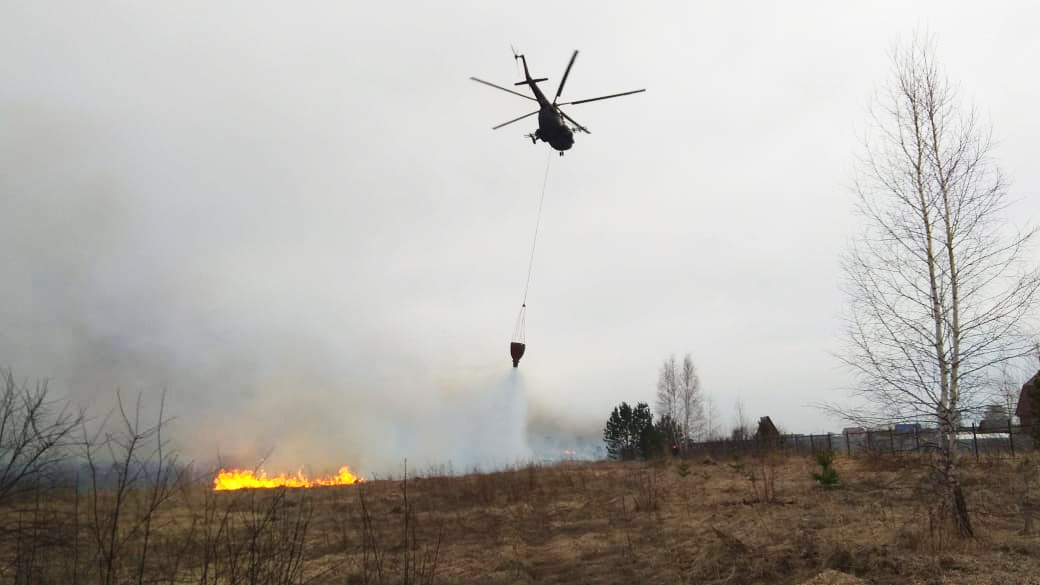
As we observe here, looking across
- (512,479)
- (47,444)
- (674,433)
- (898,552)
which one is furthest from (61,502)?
(674,433)

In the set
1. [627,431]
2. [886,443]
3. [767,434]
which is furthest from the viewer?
[627,431]

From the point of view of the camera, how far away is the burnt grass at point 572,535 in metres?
5.11

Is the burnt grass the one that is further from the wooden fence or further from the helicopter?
the helicopter

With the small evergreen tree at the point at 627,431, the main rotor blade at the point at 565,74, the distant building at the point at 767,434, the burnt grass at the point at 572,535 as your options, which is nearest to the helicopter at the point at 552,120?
the main rotor blade at the point at 565,74

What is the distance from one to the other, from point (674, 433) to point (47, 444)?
56.6 m

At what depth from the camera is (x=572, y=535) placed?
14.0 metres

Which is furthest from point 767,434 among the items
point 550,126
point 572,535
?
point 550,126

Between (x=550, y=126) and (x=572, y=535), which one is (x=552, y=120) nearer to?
(x=550, y=126)

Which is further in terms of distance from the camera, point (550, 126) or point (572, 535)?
point (572, 535)

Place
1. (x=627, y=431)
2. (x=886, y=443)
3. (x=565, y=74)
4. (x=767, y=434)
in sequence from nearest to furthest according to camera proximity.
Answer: (x=565, y=74), (x=886, y=443), (x=767, y=434), (x=627, y=431)

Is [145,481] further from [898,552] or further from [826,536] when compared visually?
[826,536]

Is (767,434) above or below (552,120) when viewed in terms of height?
below

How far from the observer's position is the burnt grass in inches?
201

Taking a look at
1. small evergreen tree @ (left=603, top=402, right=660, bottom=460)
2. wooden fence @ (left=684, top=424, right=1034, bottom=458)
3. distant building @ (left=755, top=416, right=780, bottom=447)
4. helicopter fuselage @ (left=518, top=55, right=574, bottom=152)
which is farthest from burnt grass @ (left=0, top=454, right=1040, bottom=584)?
small evergreen tree @ (left=603, top=402, right=660, bottom=460)
